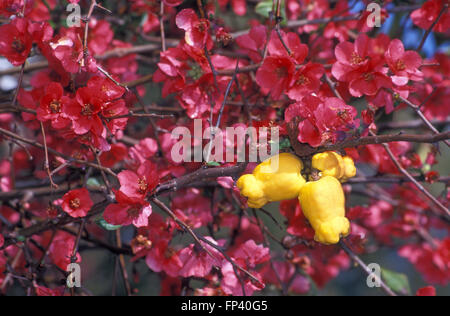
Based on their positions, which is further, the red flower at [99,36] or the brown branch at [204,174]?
the red flower at [99,36]

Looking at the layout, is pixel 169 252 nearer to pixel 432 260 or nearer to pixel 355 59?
pixel 355 59

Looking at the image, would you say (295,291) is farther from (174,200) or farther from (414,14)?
(414,14)

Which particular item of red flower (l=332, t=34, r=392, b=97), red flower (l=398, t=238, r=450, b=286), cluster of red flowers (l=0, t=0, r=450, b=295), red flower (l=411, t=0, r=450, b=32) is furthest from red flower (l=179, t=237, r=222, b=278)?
red flower (l=398, t=238, r=450, b=286)

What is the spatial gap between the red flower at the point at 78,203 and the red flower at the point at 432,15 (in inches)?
37.8

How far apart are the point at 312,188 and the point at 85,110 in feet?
1.67

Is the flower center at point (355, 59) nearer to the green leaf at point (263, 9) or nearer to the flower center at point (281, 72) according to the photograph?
the flower center at point (281, 72)

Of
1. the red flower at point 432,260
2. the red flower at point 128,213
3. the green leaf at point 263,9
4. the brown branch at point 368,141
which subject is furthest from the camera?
the red flower at point 432,260

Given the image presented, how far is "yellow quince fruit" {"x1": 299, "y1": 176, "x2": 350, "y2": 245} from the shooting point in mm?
790

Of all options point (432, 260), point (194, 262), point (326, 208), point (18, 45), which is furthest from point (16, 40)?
point (432, 260)

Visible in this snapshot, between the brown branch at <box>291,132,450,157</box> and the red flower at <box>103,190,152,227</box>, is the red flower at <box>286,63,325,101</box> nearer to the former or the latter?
the brown branch at <box>291,132,450,157</box>

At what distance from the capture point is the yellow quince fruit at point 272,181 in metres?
0.81

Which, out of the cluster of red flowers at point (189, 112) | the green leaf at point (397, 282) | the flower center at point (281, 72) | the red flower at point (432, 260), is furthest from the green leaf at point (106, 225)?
the red flower at point (432, 260)

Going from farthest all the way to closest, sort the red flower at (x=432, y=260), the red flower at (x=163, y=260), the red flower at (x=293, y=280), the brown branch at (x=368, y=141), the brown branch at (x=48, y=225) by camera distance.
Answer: the red flower at (x=432, y=260) < the red flower at (x=293, y=280) < the red flower at (x=163, y=260) < the brown branch at (x=48, y=225) < the brown branch at (x=368, y=141)

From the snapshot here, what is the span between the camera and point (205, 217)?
1.27 m
